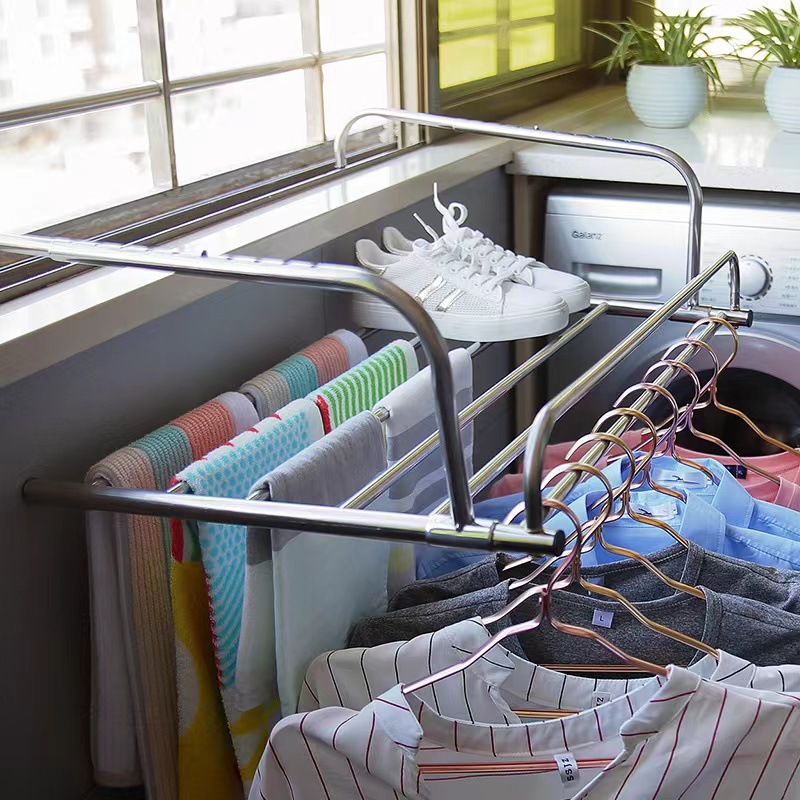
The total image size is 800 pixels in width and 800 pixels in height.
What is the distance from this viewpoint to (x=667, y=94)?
7.79ft

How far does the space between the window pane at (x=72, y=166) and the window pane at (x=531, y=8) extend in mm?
1216

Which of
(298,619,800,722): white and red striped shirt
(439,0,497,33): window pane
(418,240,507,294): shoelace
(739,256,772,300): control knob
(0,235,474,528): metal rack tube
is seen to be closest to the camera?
(0,235,474,528): metal rack tube

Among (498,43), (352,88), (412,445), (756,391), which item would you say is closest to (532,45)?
(498,43)

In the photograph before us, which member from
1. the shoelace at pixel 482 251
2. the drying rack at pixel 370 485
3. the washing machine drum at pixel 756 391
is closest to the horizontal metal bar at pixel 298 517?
the drying rack at pixel 370 485

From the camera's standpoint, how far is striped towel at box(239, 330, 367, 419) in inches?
51.9

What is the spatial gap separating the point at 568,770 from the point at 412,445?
17.6 inches

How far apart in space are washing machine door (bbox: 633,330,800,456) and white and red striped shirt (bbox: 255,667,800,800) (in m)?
1.00

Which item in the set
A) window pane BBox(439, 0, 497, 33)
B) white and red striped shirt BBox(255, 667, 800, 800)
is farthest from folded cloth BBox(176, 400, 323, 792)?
window pane BBox(439, 0, 497, 33)

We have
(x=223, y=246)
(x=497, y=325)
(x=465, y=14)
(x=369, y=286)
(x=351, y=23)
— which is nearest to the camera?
(x=369, y=286)

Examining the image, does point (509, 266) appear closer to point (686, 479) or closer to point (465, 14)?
point (686, 479)

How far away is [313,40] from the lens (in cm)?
179

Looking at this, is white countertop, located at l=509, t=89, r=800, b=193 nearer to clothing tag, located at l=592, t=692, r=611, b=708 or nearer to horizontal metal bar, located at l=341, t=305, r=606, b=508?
horizontal metal bar, located at l=341, t=305, r=606, b=508

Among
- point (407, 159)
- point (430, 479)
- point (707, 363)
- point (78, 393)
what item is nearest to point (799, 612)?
point (430, 479)

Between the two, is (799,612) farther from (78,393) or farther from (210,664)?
(78,393)
